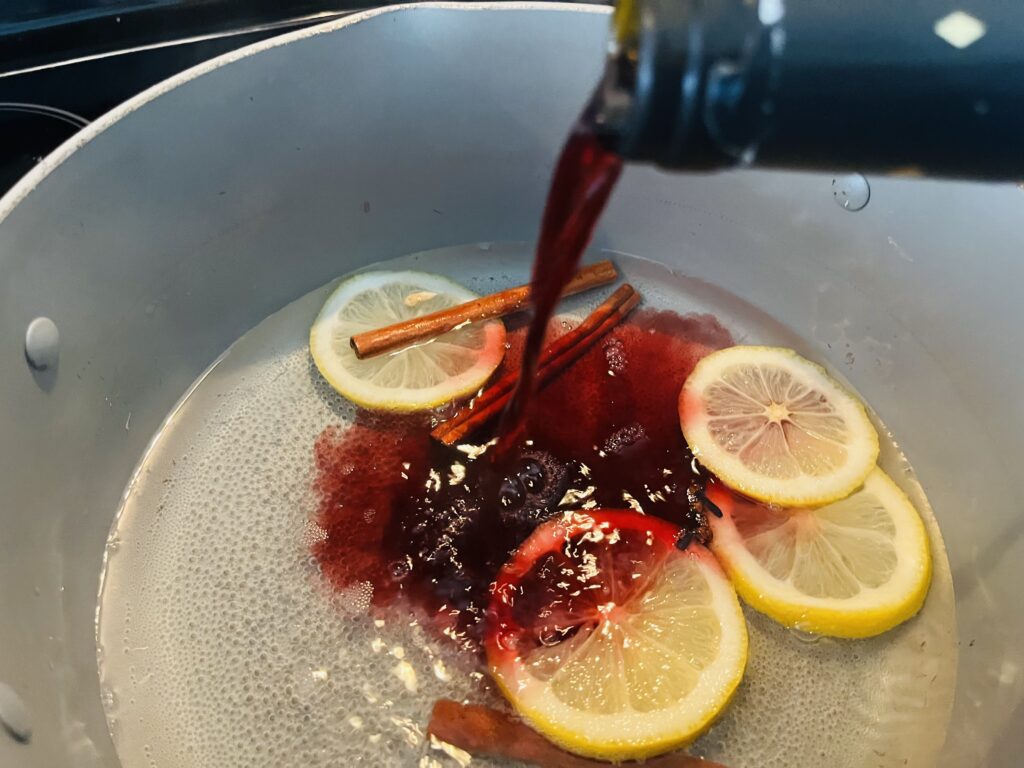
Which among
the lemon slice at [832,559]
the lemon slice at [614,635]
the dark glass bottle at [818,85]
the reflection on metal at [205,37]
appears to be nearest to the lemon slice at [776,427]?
the lemon slice at [832,559]

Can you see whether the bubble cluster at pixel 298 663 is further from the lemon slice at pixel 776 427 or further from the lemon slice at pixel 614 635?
the lemon slice at pixel 776 427

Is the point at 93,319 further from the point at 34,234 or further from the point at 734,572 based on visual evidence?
the point at 734,572

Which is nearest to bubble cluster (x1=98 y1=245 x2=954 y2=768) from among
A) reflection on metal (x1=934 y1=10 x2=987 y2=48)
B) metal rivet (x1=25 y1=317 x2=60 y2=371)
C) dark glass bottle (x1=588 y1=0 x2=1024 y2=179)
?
metal rivet (x1=25 y1=317 x2=60 y2=371)

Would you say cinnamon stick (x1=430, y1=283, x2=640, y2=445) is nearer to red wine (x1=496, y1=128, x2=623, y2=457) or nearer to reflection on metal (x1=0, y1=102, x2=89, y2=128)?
red wine (x1=496, y1=128, x2=623, y2=457)

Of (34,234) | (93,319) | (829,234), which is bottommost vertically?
(829,234)

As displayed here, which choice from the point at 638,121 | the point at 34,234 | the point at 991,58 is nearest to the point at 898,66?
the point at 991,58
